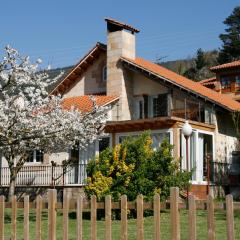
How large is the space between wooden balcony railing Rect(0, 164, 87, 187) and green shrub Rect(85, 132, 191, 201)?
8534 millimetres

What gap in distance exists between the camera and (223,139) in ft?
88.3

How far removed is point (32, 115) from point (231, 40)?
68167mm

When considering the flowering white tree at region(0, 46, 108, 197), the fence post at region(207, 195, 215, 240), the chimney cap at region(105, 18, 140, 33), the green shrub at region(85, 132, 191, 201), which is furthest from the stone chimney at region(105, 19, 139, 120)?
the fence post at region(207, 195, 215, 240)

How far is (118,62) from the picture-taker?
2773 centimetres

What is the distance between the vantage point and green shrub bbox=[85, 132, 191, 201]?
15.6 m

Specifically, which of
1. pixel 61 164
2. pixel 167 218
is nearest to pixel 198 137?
pixel 61 164

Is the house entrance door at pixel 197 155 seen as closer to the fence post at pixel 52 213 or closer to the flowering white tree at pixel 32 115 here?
the flowering white tree at pixel 32 115

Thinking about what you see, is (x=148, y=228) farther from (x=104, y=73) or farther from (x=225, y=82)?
(x=225, y=82)

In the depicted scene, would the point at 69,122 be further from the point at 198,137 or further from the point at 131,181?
the point at 198,137

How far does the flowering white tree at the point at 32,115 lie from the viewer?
41.1ft

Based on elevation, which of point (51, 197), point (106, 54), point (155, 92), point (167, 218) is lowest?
point (167, 218)

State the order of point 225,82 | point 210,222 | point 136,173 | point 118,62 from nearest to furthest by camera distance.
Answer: point 210,222 < point 136,173 < point 118,62 < point 225,82

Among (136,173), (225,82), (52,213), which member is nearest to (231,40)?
(225,82)

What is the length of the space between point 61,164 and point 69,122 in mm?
9674
